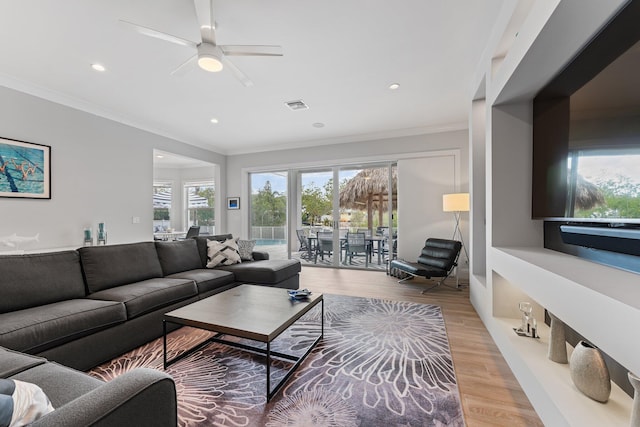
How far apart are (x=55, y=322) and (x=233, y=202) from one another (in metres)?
5.04

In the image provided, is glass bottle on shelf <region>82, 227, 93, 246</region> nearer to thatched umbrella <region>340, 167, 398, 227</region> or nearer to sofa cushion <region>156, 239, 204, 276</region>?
sofa cushion <region>156, 239, 204, 276</region>

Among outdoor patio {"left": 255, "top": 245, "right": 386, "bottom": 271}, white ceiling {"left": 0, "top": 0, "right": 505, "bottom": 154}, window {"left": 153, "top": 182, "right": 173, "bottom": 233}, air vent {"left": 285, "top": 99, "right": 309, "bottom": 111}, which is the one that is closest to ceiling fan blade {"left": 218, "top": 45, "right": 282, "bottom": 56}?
white ceiling {"left": 0, "top": 0, "right": 505, "bottom": 154}

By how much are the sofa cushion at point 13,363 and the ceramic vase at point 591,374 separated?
253 centimetres

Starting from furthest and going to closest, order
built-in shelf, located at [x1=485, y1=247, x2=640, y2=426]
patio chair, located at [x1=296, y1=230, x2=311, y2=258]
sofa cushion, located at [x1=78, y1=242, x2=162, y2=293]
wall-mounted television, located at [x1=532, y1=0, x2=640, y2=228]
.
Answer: patio chair, located at [x1=296, y1=230, x2=311, y2=258], sofa cushion, located at [x1=78, y1=242, x2=162, y2=293], wall-mounted television, located at [x1=532, y1=0, x2=640, y2=228], built-in shelf, located at [x1=485, y1=247, x2=640, y2=426]

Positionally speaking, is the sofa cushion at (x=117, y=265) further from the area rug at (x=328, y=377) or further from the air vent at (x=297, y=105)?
the air vent at (x=297, y=105)

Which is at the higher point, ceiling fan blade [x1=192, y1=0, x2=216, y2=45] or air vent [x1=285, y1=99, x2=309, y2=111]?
air vent [x1=285, y1=99, x2=309, y2=111]

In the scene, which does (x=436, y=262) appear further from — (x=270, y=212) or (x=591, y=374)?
(x=270, y=212)

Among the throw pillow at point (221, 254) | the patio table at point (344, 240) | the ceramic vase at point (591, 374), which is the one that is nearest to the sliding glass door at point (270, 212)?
the patio table at point (344, 240)

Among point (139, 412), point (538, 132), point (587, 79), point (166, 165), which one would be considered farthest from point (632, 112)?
point (166, 165)

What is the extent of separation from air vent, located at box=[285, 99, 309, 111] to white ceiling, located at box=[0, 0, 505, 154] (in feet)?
0.29

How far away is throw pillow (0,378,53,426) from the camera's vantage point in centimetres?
68

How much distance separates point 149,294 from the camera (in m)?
2.43

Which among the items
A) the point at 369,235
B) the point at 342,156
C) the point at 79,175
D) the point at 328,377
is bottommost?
the point at 328,377

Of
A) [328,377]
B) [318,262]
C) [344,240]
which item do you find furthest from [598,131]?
[318,262]
